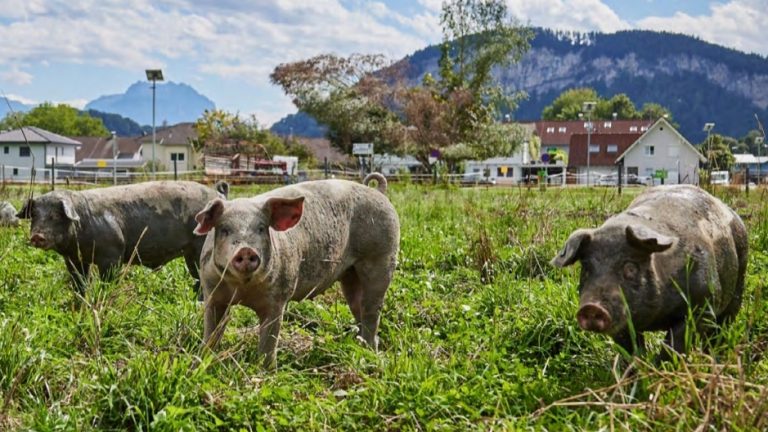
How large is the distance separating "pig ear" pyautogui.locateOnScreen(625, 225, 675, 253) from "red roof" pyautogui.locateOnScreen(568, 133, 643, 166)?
71.2 m

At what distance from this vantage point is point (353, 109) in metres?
46.9

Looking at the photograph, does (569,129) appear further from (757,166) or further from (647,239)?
(647,239)

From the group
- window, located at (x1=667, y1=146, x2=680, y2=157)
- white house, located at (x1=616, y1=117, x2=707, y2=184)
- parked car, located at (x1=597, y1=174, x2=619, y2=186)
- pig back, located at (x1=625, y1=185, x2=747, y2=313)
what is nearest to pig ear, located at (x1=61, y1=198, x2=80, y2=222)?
pig back, located at (x1=625, y1=185, x2=747, y2=313)

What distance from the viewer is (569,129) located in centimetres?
9475

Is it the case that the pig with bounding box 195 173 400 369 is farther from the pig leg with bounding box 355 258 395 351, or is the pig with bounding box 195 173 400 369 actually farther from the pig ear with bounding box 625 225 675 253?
the pig ear with bounding box 625 225 675 253

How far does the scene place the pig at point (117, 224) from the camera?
632cm

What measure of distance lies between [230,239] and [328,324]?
1687 millimetres

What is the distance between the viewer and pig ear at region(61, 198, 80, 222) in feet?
20.4

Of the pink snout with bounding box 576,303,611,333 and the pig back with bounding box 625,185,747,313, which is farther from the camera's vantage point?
the pig back with bounding box 625,185,747,313

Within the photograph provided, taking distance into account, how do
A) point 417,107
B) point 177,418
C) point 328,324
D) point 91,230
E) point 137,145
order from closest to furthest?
→ 1. point 177,418
2. point 328,324
3. point 91,230
4. point 417,107
5. point 137,145

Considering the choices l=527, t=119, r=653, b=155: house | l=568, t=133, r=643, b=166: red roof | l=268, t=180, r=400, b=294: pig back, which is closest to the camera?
l=268, t=180, r=400, b=294: pig back

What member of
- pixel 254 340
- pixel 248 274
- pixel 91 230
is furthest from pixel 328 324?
pixel 91 230

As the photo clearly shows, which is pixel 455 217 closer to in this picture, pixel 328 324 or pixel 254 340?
pixel 328 324

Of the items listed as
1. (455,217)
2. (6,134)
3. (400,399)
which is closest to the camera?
(400,399)
